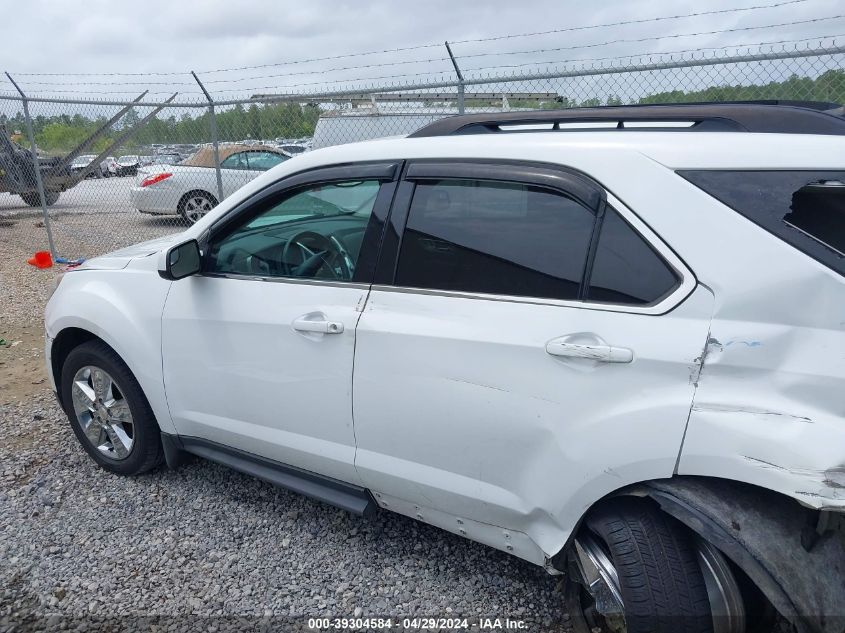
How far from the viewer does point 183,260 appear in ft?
9.46

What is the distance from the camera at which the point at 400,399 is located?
2.34 metres

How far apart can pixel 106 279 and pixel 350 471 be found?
5.59 feet

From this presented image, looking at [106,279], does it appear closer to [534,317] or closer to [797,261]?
[534,317]

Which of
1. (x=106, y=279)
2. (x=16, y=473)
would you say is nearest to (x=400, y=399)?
(x=106, y=279)

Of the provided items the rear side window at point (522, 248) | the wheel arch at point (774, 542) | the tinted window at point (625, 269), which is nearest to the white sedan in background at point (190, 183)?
the rear side window at point (522, 248)

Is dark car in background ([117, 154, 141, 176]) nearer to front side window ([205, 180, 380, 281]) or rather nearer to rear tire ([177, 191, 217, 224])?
rear tire ([177, 191, 217, 224])

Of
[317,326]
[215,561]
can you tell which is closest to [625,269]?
[317,326]

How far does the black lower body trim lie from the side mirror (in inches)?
31.8

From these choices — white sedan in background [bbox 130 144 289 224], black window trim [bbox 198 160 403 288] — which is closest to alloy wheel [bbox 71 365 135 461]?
black window trim [bbox 198 160 403 288]

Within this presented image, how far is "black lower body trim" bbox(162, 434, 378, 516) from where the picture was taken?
8.68ft

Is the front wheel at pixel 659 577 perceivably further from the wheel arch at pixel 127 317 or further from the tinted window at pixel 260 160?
the tinted window at pixel 260 160

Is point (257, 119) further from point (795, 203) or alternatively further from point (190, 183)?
point (795, 203)

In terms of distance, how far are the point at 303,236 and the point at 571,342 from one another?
54.1 inches

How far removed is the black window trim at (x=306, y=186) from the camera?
2.51 metres
